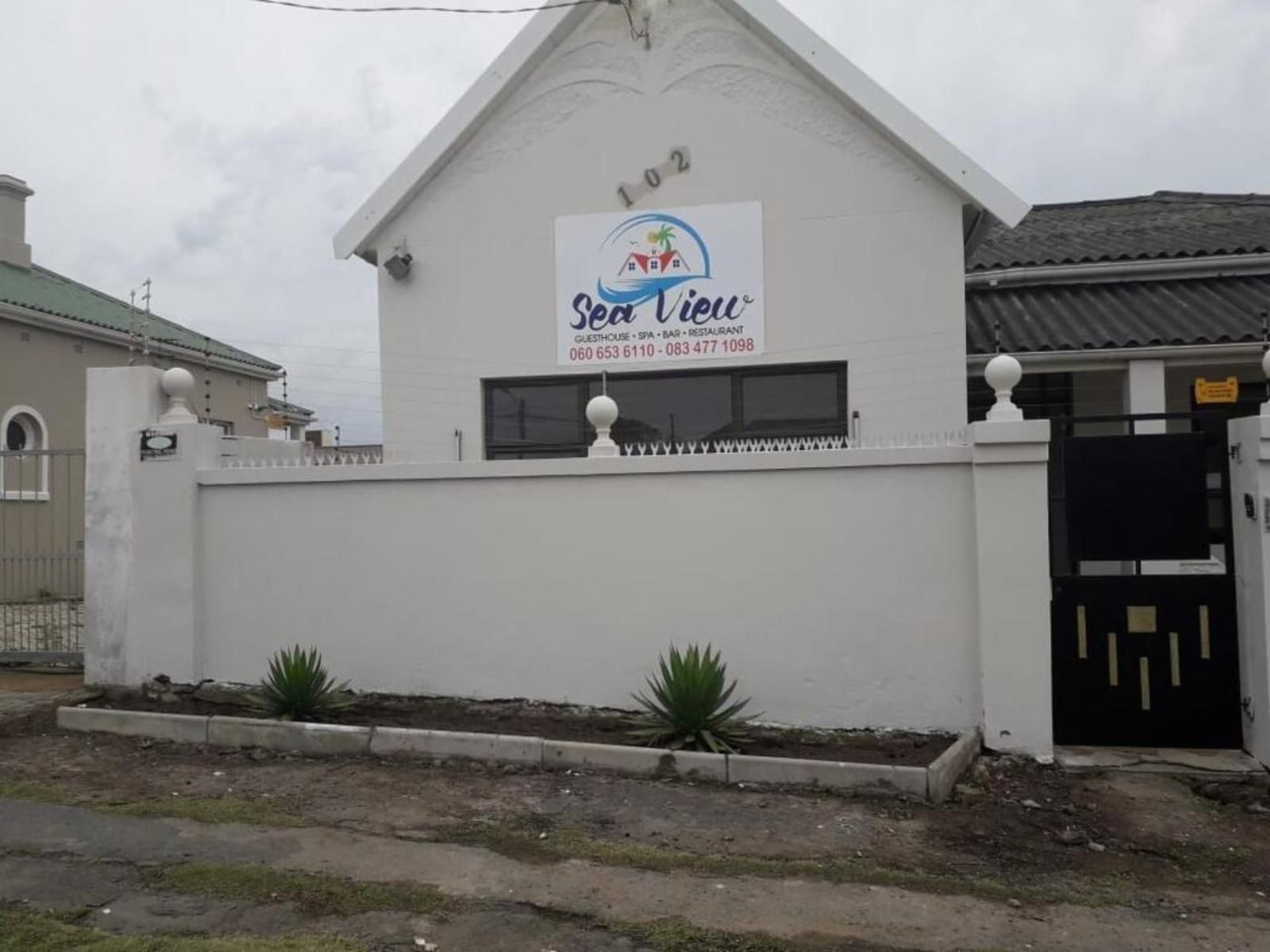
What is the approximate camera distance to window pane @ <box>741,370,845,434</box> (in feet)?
28.8

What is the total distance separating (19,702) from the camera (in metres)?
7.36

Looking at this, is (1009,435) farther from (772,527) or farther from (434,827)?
(434,827)

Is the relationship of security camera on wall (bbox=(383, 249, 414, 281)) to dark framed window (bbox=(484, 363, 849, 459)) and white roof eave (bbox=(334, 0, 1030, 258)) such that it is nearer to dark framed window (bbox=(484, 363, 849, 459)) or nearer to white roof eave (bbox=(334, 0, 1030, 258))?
white roof eave (bbox=(334, 0, 1030, 258))

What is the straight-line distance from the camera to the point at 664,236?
8.98 m

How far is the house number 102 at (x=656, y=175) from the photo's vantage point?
8938 mm

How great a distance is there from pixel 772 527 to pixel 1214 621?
2.84 meters

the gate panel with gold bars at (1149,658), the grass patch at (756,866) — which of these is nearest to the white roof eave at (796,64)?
the gate panel with gold bars at (1149,658)

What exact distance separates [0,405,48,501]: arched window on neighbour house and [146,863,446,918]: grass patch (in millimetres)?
10800

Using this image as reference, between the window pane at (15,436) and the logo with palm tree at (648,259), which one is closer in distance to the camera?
the logo with palm tree at (648,259)

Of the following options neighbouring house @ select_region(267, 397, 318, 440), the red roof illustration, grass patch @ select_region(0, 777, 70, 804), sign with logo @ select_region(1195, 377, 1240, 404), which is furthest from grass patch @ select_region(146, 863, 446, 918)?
neighbouring house @ select_region(267, 397, 318, 440)

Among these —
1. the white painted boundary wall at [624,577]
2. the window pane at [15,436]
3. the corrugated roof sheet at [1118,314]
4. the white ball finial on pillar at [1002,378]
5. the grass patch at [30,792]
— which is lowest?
the grass patch at [30,792]

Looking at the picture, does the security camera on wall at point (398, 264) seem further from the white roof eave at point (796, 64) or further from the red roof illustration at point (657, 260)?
the red roof illustration at point (657, 260)

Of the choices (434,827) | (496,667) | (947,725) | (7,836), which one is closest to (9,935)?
(7,836)

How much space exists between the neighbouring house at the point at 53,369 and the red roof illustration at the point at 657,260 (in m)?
5.86
